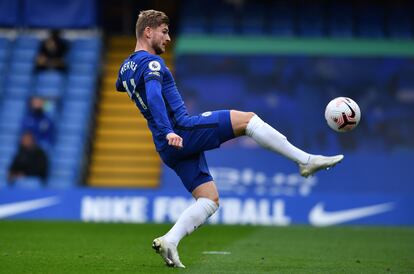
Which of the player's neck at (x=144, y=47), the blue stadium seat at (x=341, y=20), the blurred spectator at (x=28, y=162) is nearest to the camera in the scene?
the player's neck at (x=144, y=47)

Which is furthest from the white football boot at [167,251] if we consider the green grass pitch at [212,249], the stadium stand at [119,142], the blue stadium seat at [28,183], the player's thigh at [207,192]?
the stadium stand at [119,142]

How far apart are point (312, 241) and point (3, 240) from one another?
3763 mm

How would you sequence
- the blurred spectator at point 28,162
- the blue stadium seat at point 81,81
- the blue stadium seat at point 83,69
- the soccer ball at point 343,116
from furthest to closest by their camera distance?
the blue stadium seat at point 83,69
the blue stadium seat at point 81,81
the blurred spectator at point 28,162
the soccer ball at point 343,116

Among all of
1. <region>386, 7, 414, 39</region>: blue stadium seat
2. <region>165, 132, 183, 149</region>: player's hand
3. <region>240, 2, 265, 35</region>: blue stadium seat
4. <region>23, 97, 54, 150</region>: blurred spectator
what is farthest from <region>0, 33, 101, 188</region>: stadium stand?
<region>165, 132, 183, 149</region>: player's hand

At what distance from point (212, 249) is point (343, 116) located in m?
3.02

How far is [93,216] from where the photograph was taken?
17344 millimetres

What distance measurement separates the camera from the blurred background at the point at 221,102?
1741cm

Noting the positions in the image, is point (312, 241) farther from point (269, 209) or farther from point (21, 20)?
point (21, 20)

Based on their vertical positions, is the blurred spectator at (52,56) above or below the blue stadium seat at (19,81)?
above

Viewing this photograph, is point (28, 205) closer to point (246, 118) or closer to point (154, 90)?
point (154, 90)

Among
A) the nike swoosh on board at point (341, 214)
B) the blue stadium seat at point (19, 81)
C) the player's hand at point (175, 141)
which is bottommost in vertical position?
Answer: the nike swoosh on board at point (341, 214)

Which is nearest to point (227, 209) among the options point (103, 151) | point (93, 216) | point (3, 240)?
point (93, 216)

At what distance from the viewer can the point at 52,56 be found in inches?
834

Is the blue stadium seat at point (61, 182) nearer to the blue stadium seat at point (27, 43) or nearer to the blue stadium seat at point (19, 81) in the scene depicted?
the blue stadium seat at point (19, 81)
